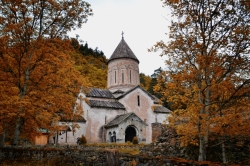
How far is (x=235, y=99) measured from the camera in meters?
7.37

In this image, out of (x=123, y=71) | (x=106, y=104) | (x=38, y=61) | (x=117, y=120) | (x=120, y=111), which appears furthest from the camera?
(x=123, y=71)

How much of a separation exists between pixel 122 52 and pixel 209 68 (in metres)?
24.6

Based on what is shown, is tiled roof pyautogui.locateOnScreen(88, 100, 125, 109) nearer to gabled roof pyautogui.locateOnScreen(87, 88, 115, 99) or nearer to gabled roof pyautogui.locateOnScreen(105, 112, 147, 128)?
gabled roof pyautogui.locateOnScreen(87, 88, 115, 99)

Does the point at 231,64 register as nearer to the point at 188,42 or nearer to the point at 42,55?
the point at 188,42

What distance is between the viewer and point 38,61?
10516mm

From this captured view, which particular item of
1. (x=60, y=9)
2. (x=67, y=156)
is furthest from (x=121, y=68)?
(x=67, y=156)

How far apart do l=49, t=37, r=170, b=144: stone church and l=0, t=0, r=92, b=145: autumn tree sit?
38.1 feet

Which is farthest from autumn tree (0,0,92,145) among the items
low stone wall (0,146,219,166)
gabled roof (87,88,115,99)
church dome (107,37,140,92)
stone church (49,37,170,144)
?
church dome (107,37,140,92)

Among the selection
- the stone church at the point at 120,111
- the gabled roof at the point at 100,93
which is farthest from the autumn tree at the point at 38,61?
the gabled roof at the point at 100,93

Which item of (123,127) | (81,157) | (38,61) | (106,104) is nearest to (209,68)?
(81,157)

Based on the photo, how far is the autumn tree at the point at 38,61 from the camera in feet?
32.2

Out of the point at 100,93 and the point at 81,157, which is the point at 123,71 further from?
the point at 81,157

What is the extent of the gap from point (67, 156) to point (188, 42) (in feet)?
21.6

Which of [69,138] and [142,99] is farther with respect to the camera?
[142,99]
